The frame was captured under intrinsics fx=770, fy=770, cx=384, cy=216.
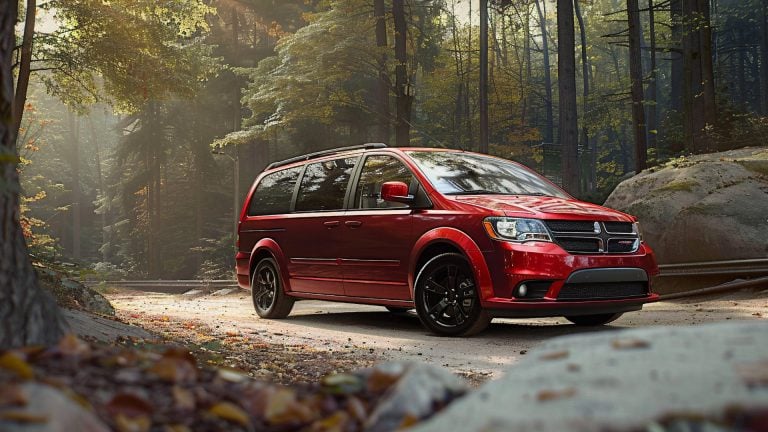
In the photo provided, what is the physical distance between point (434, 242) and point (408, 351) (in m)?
1.42

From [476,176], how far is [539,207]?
122 cm

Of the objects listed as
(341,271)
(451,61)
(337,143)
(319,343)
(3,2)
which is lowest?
(319,343)

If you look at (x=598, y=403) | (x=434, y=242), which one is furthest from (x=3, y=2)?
(x=434, y=242)

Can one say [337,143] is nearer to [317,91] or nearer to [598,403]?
[317,91]

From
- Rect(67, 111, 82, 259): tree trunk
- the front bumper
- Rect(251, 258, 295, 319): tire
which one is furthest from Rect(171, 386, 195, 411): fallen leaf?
Rect(67, 111, 82, 259): tree trunk

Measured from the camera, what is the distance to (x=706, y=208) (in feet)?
43.3

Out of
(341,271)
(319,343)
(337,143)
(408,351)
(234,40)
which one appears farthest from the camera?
(234,40)

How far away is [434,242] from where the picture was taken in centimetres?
809

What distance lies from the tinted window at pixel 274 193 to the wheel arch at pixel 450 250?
284cm

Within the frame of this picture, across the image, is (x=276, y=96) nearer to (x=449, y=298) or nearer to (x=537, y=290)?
(x=449, y=298)

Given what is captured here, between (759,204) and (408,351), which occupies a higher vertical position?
(759,204)

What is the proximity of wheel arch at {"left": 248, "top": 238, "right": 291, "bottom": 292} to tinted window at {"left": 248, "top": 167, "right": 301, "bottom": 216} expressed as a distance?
46cm

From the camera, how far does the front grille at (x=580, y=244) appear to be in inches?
299

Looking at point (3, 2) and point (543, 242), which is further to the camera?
point (543, 242)
